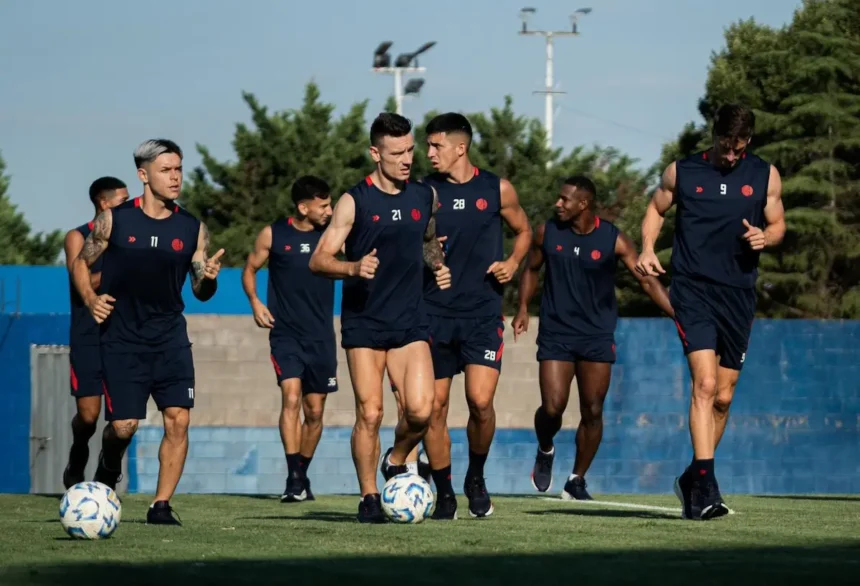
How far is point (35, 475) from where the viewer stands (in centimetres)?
1734

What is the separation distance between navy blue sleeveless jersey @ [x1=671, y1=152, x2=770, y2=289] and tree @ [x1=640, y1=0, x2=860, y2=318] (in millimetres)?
25007

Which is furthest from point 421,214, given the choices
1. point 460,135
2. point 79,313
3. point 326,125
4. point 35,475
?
point 326,125

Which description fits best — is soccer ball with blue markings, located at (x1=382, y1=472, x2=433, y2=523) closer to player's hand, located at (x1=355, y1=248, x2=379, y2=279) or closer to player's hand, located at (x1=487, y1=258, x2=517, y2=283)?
player's hand, located at (x1=355, y1=248, x2=379, y2=279)

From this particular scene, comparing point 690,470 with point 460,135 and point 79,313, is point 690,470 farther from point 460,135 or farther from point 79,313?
point 79,313

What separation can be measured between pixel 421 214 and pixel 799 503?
4.67 metres

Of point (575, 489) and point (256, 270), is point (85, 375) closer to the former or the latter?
point (256, 270)

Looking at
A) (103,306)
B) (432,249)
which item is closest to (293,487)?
(432,249)

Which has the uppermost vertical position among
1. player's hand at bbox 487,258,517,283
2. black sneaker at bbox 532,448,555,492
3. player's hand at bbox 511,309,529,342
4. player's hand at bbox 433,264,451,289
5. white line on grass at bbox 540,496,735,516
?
player's hand at bbox 487,258,517,283

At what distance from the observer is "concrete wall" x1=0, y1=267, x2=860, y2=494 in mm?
19641

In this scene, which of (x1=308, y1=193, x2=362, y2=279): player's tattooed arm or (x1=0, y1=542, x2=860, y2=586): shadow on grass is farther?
(x1=308, y1=193, x2=362, y2=279): player's tattooed arm

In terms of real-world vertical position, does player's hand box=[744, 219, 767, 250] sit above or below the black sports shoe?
above

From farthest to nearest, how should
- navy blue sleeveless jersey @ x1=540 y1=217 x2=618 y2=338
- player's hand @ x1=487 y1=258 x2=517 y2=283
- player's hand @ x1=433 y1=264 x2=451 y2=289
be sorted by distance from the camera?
1. navy blue sleeveless jersey @ x1=540 y1=217 x2=618 y2=338
2. player's hand @ x1=487 y1=258 x2=517 y2=283
3. player's hand @ x1=433 y1=264 x2=451 y2=289

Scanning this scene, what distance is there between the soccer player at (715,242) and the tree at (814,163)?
24973 mm

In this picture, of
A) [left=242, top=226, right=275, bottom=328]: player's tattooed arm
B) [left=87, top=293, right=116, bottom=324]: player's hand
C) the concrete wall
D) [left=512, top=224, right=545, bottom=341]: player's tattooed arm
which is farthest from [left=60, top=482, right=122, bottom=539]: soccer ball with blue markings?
the concrete wall
